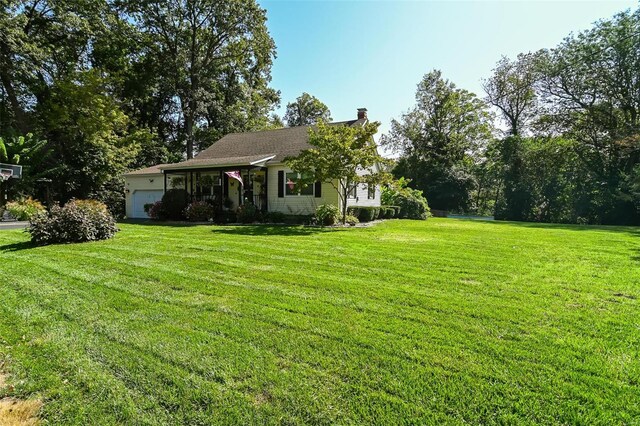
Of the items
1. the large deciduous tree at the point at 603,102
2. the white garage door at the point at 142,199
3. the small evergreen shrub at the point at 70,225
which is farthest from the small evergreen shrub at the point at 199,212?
the large deciduous tree at the point at 603,102

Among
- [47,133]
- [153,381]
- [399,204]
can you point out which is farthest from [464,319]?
[47,133]

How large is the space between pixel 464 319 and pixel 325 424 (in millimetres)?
2207

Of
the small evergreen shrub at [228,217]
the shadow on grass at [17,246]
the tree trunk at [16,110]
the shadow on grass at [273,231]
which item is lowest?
the shadow on grass at [17,246]

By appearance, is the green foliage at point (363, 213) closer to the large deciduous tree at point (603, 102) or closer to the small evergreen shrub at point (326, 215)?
the small evergreen shrub at point (326, 215)

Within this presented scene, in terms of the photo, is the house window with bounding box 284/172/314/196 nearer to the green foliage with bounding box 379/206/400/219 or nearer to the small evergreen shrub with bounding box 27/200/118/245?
the green foliage with bounding box 379/206/400/219

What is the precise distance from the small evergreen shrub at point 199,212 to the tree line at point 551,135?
75.6ft

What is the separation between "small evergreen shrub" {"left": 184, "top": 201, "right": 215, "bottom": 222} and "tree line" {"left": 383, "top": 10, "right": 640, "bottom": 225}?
75.6ft

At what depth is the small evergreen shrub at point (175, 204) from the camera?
56.6ft

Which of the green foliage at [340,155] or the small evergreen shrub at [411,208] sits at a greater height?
the green foliage at [340,155]

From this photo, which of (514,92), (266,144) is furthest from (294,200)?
(514,92)

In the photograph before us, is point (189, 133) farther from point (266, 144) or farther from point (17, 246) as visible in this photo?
point (17, 246)

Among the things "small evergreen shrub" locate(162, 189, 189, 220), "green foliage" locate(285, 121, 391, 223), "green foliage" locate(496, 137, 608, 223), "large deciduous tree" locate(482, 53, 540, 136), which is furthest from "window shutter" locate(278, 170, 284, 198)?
"large deciduous tree" locate(482, 53, 540, 136)

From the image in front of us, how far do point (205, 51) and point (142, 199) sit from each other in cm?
1491

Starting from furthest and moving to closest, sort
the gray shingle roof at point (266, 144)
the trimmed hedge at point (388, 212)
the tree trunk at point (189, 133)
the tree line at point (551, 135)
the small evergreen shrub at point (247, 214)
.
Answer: the tree trunk at point (189, 133)
the tree line at point (551, 135)
the trimmed hedge at point (388, 212)
the gray shingle roof at point (266, 144)
the small evergreen shrub at point (247, 214)
